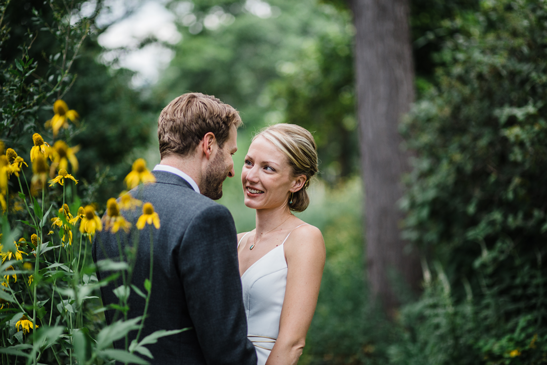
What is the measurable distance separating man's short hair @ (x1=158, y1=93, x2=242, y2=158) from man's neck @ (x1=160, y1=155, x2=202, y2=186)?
23mm

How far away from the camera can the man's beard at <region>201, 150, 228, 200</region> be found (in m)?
1.81

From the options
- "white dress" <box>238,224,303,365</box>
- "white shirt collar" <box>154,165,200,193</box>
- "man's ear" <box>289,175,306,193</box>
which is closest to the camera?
"white shirt collar" <box>154,165,200,193</box>

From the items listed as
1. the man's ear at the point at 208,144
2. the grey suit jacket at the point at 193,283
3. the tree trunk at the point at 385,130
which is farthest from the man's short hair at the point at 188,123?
the tree trunk at the point at 385,130

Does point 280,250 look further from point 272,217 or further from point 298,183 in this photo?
point 298,183

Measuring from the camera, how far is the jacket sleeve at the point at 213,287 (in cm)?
145

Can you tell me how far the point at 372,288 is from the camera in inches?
215

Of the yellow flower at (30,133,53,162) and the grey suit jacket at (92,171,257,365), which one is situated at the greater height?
the yellow flower at (30,133,53,162)

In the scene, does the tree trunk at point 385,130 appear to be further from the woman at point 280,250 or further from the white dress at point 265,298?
the white dress at point 265,298

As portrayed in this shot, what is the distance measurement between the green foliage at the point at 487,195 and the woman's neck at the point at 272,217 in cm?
170

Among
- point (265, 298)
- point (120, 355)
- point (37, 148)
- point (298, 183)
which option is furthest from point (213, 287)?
point (298, 183)

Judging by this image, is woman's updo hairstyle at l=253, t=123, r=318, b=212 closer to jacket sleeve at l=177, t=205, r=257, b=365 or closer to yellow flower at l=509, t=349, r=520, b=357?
jacket sleeve at l=177, t=205, r=257, b=365

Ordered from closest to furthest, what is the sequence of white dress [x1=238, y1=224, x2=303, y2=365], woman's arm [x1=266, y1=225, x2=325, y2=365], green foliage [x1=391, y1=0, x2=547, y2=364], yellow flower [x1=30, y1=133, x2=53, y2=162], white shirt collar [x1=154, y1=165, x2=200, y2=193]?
yellow flower [x1=30, y1=133, x2=53, y2=162] → white shirt collar [x1=154, y1=165, x2=200, y2=193] → woman's arm [x1=266, y1=225, x2=325, y2=365] → white dress [x1=238, y1=224, x2=303, y2=365] → green foliage [x1=391, y1=0, x2=547, y2=364]

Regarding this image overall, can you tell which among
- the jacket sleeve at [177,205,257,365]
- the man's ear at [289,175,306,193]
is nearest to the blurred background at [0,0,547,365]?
the man's ear at [289,175,306,193]

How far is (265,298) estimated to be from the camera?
2.05m
